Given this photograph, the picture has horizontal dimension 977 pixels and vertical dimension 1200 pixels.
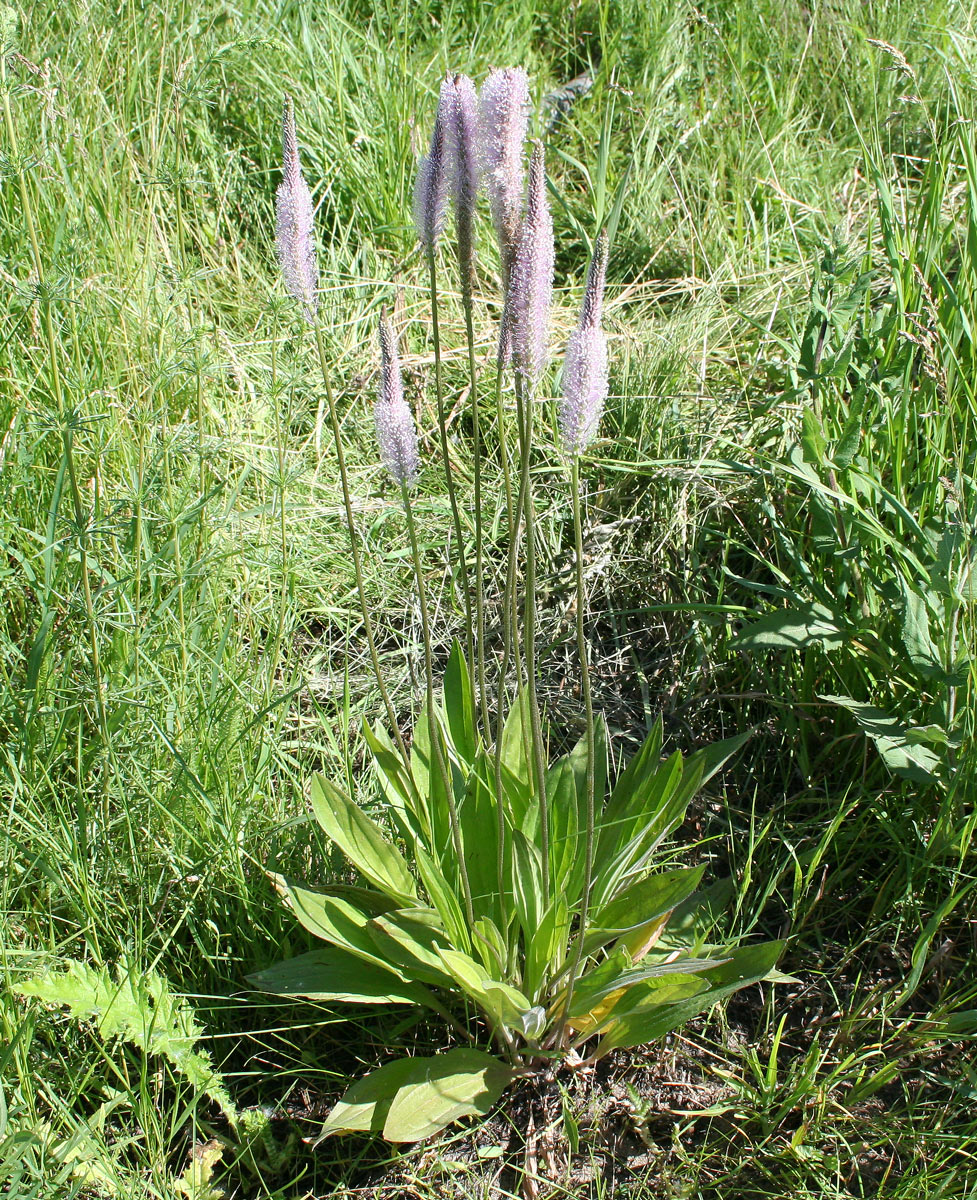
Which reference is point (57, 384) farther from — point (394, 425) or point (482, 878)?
point (482, 878)

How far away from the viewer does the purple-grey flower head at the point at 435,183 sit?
146 cm

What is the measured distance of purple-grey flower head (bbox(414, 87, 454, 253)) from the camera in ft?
4.79

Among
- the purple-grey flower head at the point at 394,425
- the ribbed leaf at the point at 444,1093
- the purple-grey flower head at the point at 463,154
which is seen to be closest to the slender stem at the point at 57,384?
the purple-grey flower head at the point at 394,425

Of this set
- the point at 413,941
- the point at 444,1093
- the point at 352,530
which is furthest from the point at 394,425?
the point at 444,1093

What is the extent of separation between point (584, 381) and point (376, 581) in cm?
185

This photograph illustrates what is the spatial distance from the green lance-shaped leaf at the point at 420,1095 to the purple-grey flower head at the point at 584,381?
1253mm

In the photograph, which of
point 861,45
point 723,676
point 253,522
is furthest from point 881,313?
point 861,45

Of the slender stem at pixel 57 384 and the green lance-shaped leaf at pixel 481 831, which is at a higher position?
the slender stem at pixel 57 384

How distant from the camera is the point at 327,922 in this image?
6.57 feet

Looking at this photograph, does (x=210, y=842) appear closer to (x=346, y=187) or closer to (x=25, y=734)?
(x=25, y=734)

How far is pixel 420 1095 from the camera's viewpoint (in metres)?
1.85

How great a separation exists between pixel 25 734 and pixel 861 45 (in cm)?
468

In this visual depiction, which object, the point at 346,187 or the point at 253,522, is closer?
the point at 253,522

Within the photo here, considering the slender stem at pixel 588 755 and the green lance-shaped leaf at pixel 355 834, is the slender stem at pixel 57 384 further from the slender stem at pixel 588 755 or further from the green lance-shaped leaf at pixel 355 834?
the slender stem at pixel 588 755
